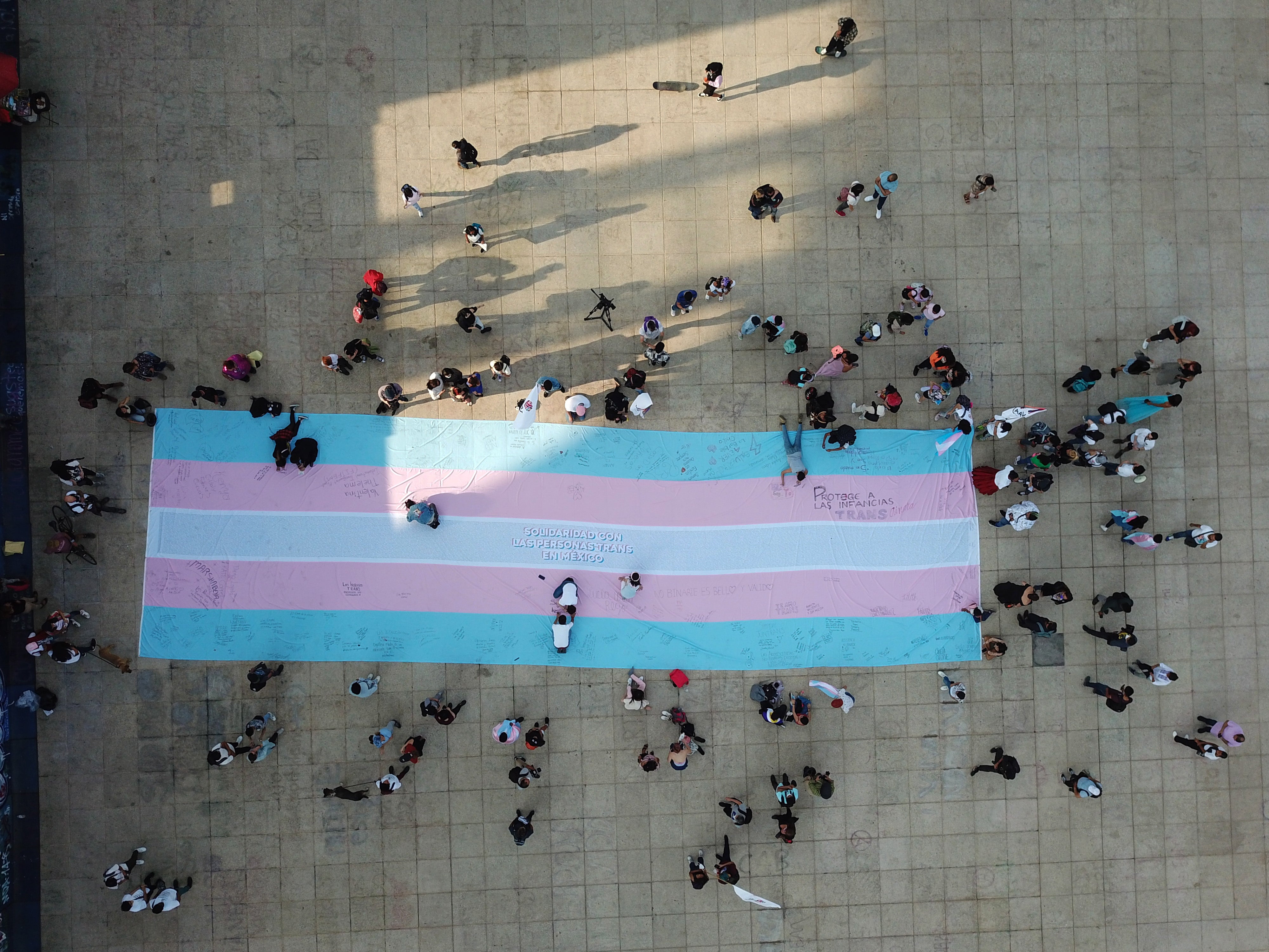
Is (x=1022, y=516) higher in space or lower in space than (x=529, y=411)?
lower

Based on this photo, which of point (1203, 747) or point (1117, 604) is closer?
point (1117, 604)

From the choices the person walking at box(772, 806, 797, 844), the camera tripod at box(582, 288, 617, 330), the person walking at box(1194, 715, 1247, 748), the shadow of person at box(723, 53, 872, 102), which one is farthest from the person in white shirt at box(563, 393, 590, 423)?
the person walking at box(1194, 715, 1247, 748)

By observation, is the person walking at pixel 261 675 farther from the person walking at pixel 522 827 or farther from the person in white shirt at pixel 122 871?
the person walking at pixel 522 827

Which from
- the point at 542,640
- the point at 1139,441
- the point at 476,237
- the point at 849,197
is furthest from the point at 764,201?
the point at 542,640

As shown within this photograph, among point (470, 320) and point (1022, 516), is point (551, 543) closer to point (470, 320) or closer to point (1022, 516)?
point (470, 320)

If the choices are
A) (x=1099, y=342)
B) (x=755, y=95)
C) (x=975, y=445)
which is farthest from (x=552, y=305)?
(x=1099, y=342)

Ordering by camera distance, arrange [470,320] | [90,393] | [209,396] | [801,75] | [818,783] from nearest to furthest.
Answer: [90,393], [470,320], [818,783], [209,396], [801,75]

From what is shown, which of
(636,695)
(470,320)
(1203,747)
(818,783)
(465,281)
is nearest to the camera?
(470,320)
